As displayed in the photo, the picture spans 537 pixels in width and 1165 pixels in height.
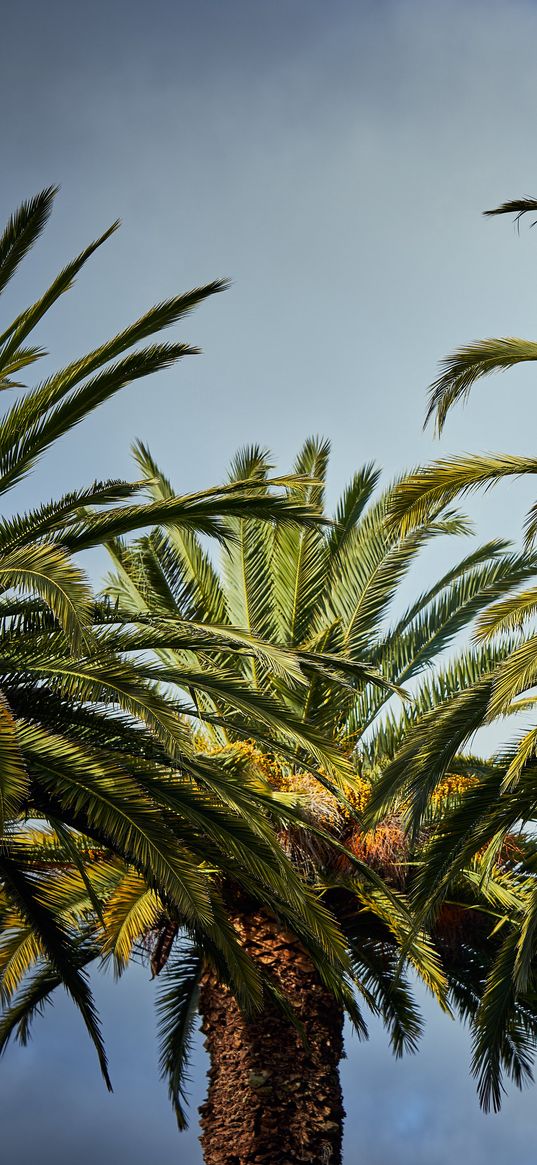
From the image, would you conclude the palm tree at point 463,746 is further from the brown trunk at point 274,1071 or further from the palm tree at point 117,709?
the brown trunk at point 274,1071

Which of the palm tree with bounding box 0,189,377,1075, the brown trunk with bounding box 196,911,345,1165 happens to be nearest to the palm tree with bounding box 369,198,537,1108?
the palm tree with bounding box 0,189,377,1075

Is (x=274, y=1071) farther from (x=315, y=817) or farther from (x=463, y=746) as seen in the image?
(x=463, y=746)

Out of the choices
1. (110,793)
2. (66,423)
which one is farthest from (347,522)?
(110,793)

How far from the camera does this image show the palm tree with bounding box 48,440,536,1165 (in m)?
12.8

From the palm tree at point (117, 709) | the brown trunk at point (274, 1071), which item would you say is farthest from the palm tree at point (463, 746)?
the brown trunk at point (274, 1071)

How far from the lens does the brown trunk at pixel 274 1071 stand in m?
12.7

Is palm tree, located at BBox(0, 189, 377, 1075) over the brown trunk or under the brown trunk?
over

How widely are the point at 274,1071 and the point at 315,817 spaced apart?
2.62 meters

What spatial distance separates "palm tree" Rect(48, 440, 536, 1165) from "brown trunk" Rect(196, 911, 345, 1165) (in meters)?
0.01

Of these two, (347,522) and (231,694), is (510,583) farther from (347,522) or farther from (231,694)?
(347,522)

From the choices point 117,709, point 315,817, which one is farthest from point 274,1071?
point 117,709

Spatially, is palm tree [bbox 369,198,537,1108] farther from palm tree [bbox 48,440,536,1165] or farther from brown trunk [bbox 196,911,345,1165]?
brown trunk [bbox 196,911,345,1165]

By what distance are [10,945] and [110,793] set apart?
16.3ft

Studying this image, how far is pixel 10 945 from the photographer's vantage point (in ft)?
45.1
